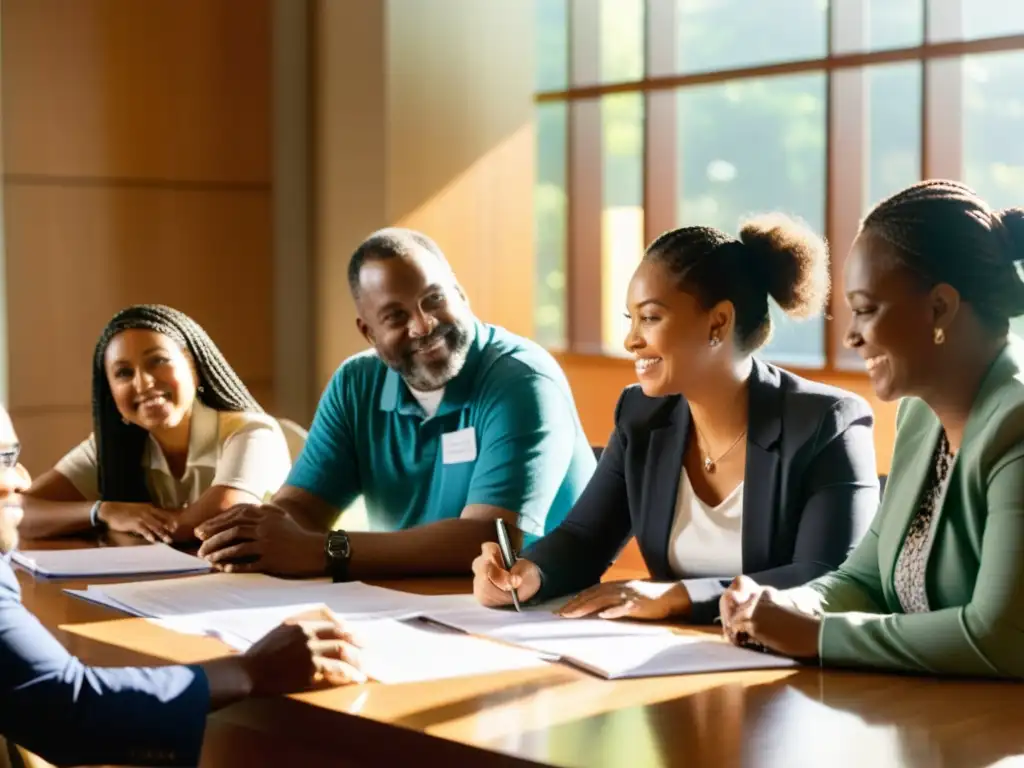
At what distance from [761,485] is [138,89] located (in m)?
4.29

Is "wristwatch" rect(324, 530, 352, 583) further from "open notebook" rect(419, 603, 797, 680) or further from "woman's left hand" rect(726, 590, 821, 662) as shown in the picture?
"woman's left hand" rect(726, 590, 821, 662)

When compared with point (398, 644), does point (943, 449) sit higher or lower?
higher

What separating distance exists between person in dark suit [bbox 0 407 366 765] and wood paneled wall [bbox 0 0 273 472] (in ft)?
13.7

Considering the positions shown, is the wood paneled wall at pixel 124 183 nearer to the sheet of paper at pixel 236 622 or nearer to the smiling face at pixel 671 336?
the sheet of paper at pixel 236 622

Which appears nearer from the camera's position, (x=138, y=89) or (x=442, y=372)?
(x=442, y=372)

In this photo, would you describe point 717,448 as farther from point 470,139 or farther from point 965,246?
point 470,139

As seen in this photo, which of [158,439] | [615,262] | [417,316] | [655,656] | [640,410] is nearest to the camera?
[655,656]

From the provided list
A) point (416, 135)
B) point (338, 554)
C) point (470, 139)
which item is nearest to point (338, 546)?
point (338, 554)

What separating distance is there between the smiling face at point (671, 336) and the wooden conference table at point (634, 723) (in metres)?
0.76

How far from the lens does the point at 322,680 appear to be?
2062 millimetres

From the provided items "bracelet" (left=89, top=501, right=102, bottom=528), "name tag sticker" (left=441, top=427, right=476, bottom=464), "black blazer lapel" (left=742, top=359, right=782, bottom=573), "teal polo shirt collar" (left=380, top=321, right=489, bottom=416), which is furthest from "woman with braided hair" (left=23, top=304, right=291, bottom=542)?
"black blazer lapel" (left=742, top=359, right=782, bottom=573)

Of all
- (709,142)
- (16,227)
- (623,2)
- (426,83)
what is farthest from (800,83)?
(16,227)

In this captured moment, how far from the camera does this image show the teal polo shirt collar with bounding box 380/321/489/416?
11.4ft

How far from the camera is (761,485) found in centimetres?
270
